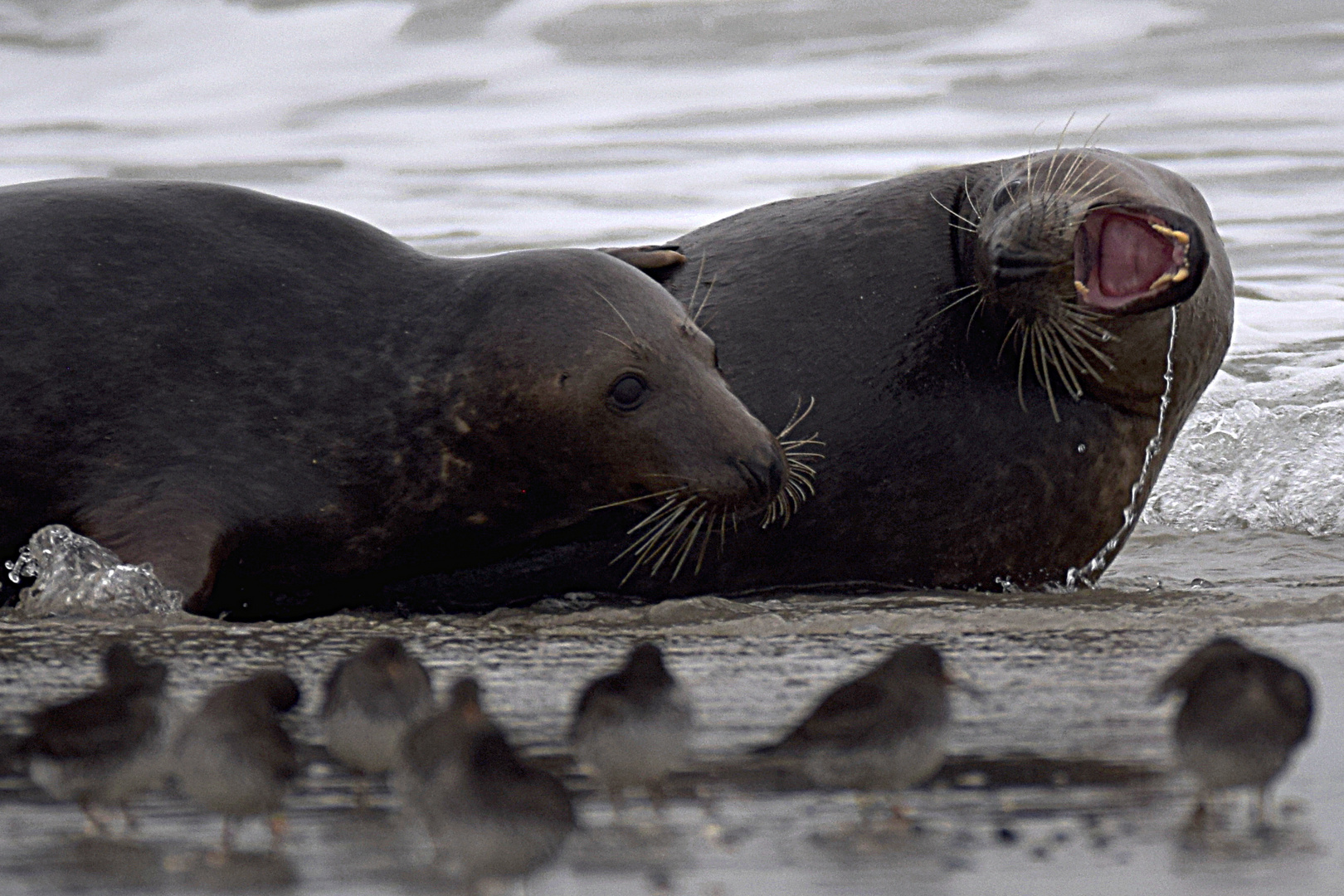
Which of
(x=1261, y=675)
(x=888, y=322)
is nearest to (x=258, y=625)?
(x=888, y=322)

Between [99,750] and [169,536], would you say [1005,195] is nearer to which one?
[169,536]

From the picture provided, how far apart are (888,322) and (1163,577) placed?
1.46 m

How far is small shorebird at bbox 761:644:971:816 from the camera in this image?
2314 mm

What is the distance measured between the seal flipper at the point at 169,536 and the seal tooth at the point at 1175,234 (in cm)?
233

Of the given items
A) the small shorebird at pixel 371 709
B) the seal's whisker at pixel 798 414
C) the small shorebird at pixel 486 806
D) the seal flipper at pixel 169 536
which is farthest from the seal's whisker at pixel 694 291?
the small shorebird at pixel 486 806

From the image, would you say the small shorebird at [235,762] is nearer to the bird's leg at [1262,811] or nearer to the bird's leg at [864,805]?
the bird's leg at [864,805]

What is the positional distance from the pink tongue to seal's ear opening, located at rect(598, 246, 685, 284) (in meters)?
1.10

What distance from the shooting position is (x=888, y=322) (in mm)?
5012

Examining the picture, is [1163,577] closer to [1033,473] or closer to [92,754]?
[1033,473]

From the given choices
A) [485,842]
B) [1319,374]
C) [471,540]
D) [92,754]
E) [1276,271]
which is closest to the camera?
[485,842]

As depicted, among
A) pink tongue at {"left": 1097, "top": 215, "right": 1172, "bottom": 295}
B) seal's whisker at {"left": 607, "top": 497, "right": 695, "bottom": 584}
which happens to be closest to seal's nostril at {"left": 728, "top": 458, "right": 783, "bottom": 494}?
seal's whisker at {"left": 607, "top": 497, "right": 695, "bottom": 584}

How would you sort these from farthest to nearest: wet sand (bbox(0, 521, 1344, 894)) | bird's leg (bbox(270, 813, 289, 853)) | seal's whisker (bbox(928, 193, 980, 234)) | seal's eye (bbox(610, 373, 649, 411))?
seal's whisker (bbox(928, 193, 980, 234)), seal's eye (bbox(610, 373, 649, 411)), bird's leg (bbox(270, 813, 289, 853)), wet sand (bbox(0, 521, 1344, 894))

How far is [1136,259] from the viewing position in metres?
4.88

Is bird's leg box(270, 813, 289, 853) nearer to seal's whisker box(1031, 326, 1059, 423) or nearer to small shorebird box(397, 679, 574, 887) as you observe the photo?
small shorebird box(397, 679, 574, 887)
